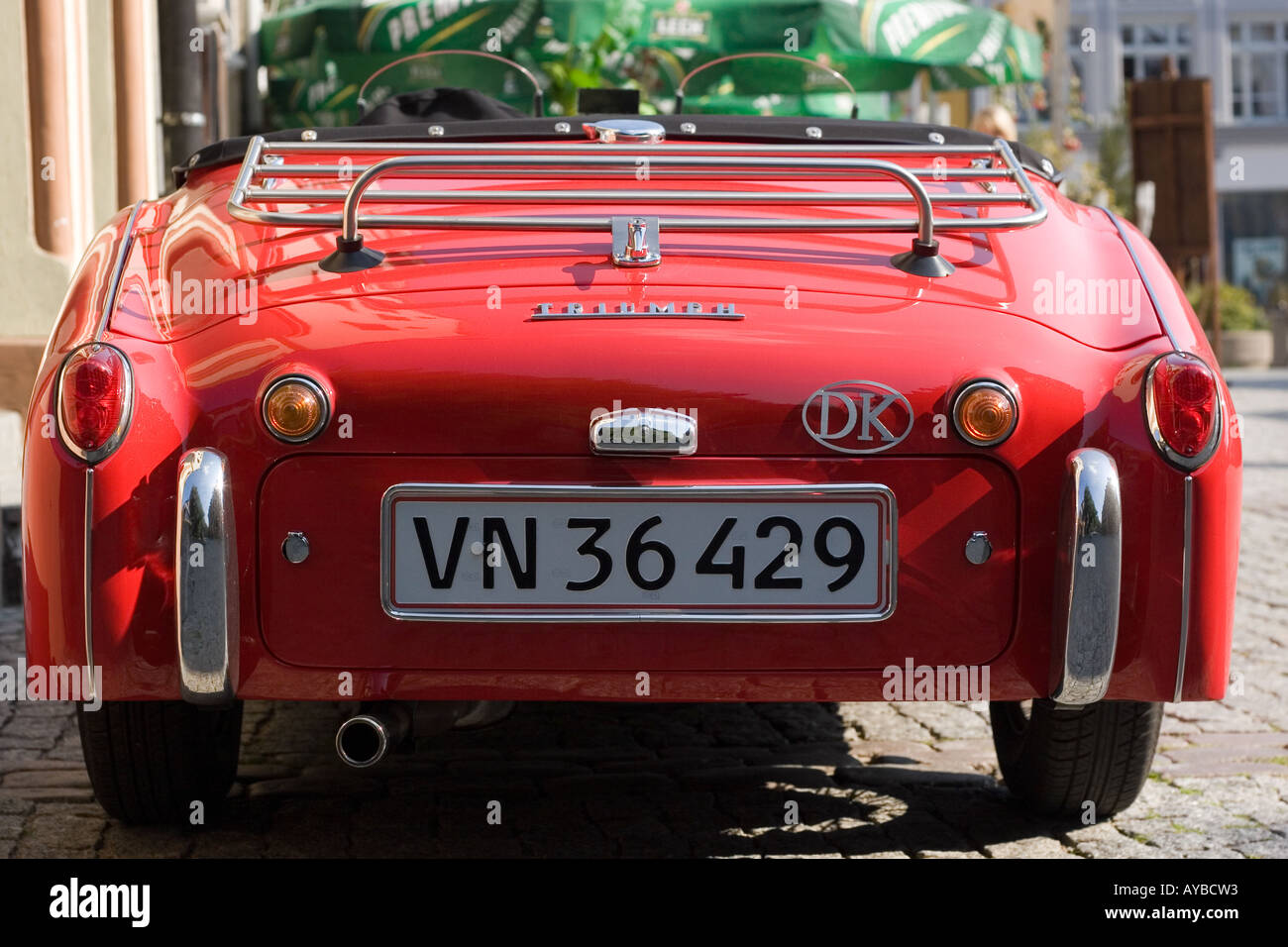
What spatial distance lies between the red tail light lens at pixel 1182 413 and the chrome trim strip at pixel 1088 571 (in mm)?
115

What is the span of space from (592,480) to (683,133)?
1.36 metres

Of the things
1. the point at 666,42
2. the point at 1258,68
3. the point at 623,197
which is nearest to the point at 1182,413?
the point at 623,197

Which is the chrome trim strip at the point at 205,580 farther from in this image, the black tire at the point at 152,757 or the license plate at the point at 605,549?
the black tire at the point at 152,757

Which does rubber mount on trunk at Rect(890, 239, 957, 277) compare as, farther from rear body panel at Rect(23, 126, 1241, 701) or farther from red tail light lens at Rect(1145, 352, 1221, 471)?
red tail light lens at Rect(1145, 352, 1221, 471)

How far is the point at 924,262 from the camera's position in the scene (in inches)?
119

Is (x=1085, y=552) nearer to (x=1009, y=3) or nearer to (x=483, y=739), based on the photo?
(x=483, y=739)

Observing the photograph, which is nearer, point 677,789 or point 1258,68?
point 677,789

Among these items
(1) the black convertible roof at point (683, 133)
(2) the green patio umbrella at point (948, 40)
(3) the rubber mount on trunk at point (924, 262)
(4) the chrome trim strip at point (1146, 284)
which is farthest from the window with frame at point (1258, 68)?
(3) the rubber mount on trunk at point (924, 262)

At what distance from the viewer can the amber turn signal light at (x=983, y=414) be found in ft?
9.00

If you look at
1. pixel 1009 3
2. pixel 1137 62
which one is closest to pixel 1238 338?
pixel 1009 3

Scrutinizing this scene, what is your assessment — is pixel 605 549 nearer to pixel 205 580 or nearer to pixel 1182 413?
pixel 205 580

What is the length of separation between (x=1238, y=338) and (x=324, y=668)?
75.9ft

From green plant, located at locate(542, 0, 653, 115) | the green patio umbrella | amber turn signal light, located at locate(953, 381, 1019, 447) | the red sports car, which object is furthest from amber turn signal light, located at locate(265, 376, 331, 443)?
the green patio umbrella
